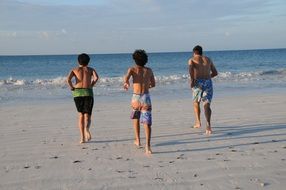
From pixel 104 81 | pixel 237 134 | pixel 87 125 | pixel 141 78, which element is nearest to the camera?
pixel 141 78

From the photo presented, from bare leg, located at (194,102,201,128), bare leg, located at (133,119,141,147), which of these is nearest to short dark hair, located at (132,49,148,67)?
bare leg, located at (133,119,141,147)

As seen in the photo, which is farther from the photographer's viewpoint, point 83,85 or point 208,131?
point 208,131

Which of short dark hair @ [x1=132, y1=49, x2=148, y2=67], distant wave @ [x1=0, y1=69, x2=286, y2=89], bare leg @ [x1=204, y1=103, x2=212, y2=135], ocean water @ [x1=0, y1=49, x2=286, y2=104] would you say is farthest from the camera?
distant wave @ [x1=0, y1=69, x2=286, y2=89]

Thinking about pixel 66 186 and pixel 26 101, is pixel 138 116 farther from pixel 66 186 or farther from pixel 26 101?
pixel 26 101

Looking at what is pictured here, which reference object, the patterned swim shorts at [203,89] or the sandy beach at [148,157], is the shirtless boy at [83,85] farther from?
the patterned swim shorts at [203,89]

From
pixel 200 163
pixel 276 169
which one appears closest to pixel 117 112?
pixel 200 163

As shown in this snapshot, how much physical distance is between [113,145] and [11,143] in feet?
5.71

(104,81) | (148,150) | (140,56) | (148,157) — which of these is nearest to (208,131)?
(148,150)

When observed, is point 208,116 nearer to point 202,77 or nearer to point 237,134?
point 237,134

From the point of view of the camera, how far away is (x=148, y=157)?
6102 mm

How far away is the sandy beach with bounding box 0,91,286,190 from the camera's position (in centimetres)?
494

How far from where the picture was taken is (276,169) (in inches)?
210

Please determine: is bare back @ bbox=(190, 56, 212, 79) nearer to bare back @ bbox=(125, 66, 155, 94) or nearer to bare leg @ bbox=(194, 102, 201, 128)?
bare leg @ bbox=(194, 102, 201, 128)

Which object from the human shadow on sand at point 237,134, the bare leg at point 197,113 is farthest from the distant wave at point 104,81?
the human shadow on sand at point 237,134
